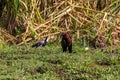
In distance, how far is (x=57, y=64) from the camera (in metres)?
6.67

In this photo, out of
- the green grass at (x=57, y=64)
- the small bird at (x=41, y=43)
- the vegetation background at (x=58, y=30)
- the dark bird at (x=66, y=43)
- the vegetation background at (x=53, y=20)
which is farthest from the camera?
the vegetation background at (x=53, y=20)

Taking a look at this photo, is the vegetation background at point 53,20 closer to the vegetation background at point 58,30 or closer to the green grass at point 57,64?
the vegetation background at point 58,30

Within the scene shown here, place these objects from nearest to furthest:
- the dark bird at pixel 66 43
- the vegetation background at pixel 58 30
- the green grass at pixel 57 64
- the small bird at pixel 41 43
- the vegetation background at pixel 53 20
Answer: the green grass at pixel 57 64
the vegetation background at pixel 58 30
the dark bird at pixel 66 43
the small bird at pixel 41 43
the vegetation background at pixel 53 20

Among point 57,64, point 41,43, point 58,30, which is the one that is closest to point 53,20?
point 58,30

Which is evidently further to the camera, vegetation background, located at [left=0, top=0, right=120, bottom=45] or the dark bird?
vegetation background, located at [left=0, top=0, right=120, bottom=45]

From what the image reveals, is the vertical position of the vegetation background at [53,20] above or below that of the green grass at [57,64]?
above

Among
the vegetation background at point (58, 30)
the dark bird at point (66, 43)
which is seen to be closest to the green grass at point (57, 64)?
the vegetation background at point (58, 30)

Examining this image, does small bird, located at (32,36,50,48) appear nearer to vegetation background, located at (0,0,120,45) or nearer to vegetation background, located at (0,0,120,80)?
vegetation background, located at (0,0,120,80)

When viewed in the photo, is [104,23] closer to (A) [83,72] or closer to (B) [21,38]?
(B) [21,38]

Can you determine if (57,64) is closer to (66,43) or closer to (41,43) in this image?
(66,43)

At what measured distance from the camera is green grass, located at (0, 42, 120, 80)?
→ 5.82 metres

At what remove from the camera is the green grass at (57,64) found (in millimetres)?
5824

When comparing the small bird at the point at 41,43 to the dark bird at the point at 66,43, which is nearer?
the dark bird at the point at 66,43

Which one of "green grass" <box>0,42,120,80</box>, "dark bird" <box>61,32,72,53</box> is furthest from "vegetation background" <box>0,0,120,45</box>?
"dark bird" <box>61,32,72,53</box>
